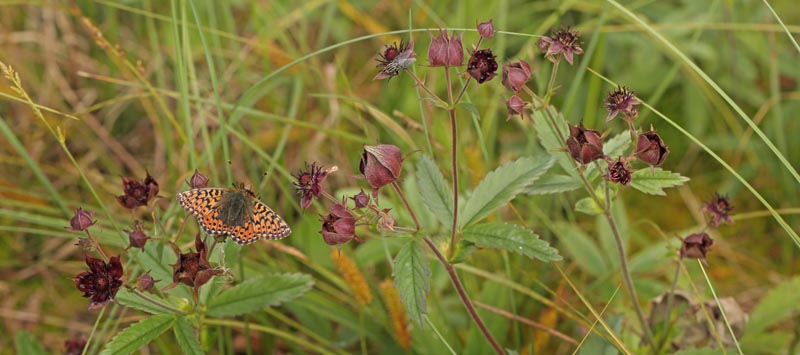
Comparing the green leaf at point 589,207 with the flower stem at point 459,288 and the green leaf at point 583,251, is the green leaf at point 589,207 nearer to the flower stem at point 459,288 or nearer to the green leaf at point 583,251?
the flower stem at point 459,288

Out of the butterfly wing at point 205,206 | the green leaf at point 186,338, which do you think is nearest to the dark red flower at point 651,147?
the butterfly wing at point 205,206

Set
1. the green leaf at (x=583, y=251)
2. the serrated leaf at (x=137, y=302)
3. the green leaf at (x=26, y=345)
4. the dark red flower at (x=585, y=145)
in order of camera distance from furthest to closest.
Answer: the green leaf at (x=583, y=251) < the green leaf at (x=26, y=345) < the serrated leaf at (x=137, y=302) < the dark red flower at (x=585, y=145)

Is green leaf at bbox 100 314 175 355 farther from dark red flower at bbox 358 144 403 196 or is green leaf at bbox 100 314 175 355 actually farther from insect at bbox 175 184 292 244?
dark red flower at bbox 358 144 403 196

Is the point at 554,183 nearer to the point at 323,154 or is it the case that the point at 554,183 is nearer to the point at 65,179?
the point at 323,154

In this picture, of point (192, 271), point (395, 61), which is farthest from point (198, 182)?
point (395, 61)

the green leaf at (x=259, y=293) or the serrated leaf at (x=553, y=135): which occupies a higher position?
the serrated leaf at (x=553, y=135)

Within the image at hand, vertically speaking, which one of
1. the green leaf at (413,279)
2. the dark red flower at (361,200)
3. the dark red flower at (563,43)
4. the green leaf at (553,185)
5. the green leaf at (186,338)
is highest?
the dark red flower at (563,43)
